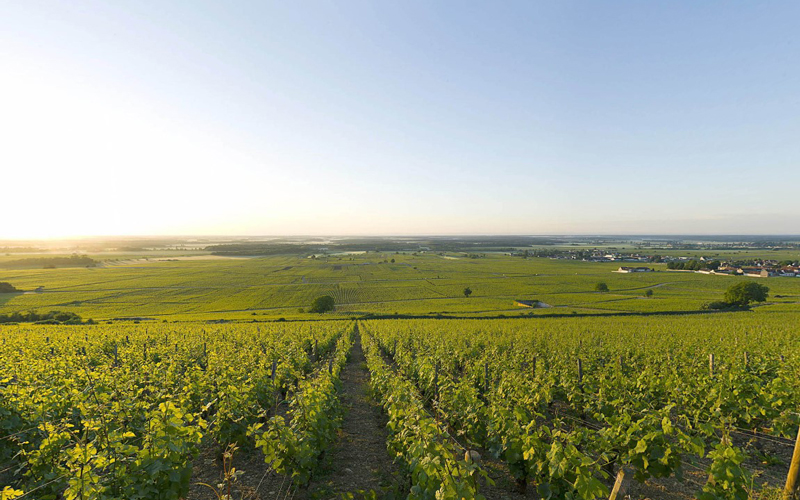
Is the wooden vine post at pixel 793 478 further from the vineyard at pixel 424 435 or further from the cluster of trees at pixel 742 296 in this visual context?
the cluster of trees at pixel 742 296

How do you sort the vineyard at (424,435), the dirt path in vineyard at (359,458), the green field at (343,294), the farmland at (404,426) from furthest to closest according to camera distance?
the green field at (343,294) → the dirt path in vineyard at (359,458) → the farmland at (404,426) → the vineyard at (424,435)

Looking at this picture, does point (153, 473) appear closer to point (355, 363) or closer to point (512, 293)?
point (355, 363)

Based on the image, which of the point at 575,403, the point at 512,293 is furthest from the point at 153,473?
the point at 512,293

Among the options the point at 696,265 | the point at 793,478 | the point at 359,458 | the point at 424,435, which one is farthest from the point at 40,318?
the point at 696,265

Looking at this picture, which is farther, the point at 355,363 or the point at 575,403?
the point at 355,363

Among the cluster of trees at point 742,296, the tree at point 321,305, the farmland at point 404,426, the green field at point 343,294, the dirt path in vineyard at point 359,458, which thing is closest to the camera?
the farmland at point 404,426

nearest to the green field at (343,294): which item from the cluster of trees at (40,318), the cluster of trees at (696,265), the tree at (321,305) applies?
the tree at (321,305)

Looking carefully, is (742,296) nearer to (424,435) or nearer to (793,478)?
(793,478)

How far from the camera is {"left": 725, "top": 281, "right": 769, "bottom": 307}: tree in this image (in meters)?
58.2

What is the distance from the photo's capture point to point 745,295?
192 ft

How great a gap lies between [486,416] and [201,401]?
803 cm

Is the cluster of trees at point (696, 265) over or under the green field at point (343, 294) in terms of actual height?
over

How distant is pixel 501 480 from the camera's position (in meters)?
7.74

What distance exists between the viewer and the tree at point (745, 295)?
2293 inches
